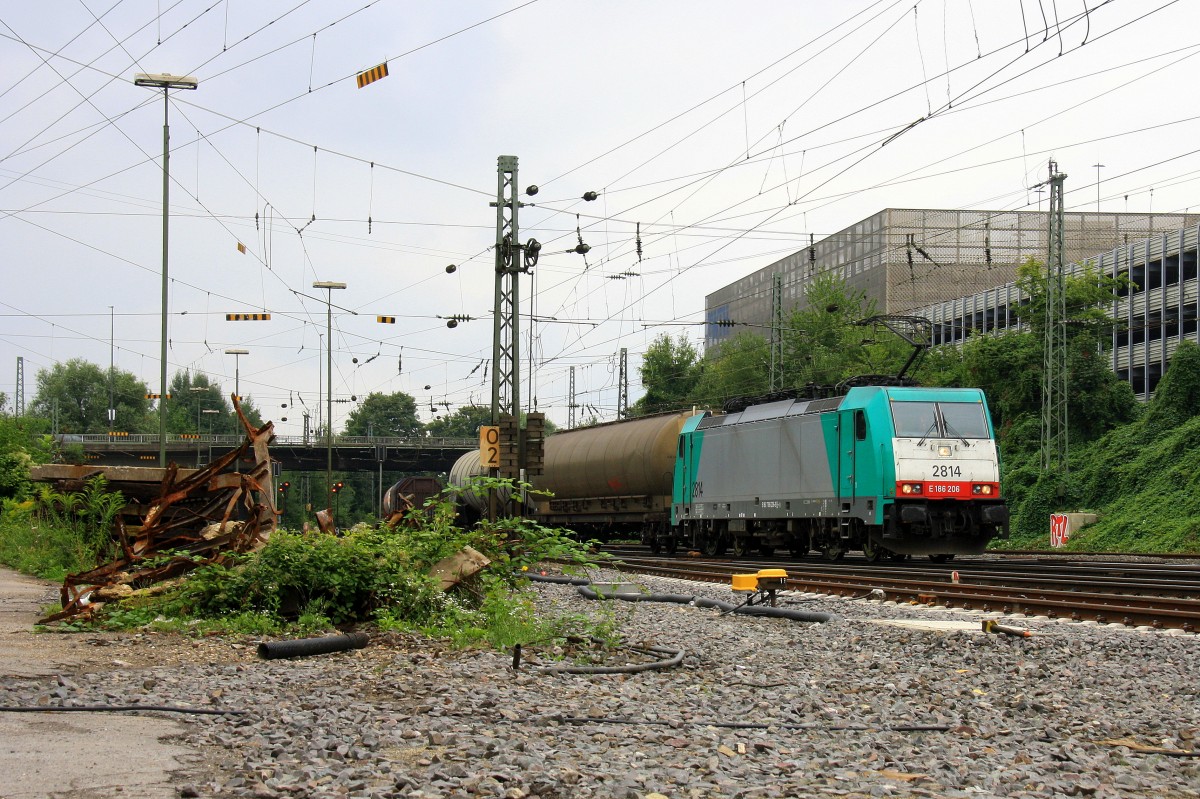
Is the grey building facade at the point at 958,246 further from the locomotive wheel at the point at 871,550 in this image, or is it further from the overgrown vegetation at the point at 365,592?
the overgrown vegetation at the point at 365,592

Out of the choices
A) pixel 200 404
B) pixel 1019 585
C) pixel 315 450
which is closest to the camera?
pixel 1019 585

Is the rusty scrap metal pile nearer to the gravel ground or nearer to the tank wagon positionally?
the gravel ground

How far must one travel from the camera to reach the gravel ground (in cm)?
532

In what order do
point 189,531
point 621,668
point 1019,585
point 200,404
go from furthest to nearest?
1. point 200,404
2. point 1019,585
3. point 189,531
4. point 621,668

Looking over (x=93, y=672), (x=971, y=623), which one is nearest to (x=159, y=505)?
(x=93, y=672)

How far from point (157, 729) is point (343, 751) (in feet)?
3.67

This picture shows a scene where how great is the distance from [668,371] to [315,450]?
1049 inches

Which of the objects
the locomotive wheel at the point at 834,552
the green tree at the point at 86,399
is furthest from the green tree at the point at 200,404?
the locomotive wheel at the point at 834,552

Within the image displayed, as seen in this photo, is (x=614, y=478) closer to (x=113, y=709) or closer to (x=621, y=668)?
(x=621, y=668)

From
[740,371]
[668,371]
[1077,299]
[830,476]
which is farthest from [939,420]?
[668,371]

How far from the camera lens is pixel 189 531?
14.1 meters

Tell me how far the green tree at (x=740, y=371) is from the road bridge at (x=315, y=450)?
51.8 ft

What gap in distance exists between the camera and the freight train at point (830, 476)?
2170cm

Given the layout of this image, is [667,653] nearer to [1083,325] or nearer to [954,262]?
[1083,325]
